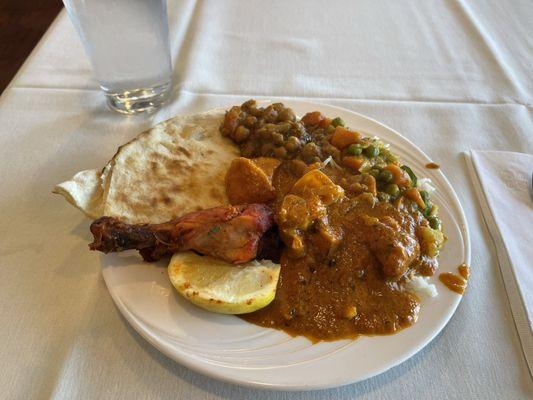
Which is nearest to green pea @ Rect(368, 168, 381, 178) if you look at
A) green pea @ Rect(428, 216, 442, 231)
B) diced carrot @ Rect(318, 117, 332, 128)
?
green pea @ Rect(428, 216, 442, 231)

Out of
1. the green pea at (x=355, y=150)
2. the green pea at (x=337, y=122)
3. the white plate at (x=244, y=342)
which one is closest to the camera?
the white plate at (x=244, y=342)

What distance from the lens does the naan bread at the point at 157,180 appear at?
7.43ft

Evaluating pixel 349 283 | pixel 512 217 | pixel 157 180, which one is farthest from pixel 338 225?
pixel 512 217

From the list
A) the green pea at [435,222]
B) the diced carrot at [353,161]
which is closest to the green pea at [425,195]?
the green pea at [435,222]

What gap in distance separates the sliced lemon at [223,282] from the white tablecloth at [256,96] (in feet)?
1.18

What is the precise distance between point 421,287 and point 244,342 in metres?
0.90

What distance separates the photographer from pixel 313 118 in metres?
2.84

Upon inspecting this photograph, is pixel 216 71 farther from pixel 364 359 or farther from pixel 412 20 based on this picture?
pixel 364 359

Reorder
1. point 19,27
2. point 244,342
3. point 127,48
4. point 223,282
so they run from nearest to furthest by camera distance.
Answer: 1. point 244,342
2. point 223,282
3. point 127,48
4. point 19,27

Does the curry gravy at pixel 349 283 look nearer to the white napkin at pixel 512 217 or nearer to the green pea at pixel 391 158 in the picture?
the green pea at pixel 391 158

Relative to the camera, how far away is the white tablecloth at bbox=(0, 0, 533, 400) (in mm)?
1906

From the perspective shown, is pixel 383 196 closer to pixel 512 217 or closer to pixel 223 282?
pixel 512 217

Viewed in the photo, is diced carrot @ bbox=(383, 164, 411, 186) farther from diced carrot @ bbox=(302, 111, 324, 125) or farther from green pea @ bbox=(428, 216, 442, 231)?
diced carrot @ bbox=(302, 111, 324, 125)

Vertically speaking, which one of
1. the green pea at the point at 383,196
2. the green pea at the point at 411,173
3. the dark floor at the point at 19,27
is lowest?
the dark floor at the point at 19,27
